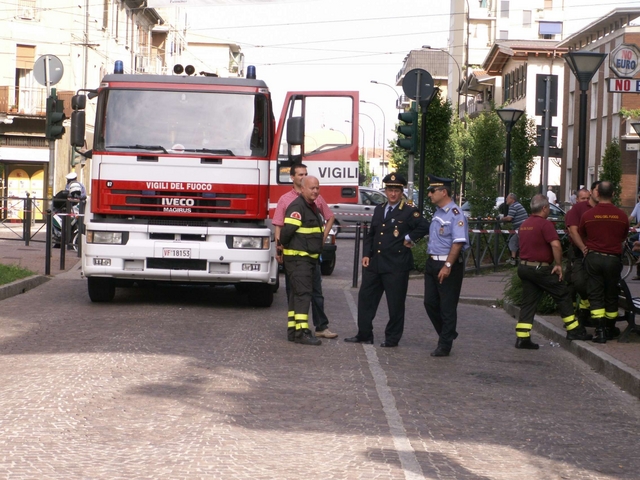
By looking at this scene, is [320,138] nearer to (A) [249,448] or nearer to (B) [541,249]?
(B) [541,249]

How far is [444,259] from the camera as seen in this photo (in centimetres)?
1128

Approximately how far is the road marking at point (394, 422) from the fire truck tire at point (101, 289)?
4649 mm

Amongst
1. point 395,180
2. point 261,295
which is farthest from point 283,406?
point 261,295

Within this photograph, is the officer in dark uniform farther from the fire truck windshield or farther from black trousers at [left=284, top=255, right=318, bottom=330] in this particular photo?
the fire truck windshield

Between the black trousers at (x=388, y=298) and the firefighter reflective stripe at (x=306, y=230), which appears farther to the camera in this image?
the firefighter reflective stripe at (x=306, y=230)

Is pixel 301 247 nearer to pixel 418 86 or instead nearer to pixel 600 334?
pixel 600 334

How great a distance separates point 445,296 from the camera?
444 inches

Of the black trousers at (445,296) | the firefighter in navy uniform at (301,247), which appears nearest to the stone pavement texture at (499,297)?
the black trousers at (445,296)

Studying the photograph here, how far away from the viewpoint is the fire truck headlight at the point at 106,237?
45.5ft

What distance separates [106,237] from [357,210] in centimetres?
1890

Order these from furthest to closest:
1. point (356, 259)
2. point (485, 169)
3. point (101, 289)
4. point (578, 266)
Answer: point (485, 169), point (356, 259), point (101, 289), point (578, 266)

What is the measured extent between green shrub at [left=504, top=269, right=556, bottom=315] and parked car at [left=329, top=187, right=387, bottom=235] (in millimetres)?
12306

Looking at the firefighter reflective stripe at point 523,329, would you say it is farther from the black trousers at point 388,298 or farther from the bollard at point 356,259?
the bollard at point 356,259

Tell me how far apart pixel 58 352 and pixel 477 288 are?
34.7ft
